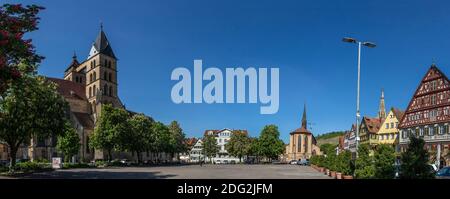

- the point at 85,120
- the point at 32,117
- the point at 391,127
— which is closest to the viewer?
the point at 32,117

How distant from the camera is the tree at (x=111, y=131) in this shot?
64062 mm

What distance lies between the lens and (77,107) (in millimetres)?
92188

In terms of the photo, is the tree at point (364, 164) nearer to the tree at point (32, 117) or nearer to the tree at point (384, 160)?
the tree at point (384, 160)

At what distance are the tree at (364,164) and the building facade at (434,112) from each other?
3149 centimetres

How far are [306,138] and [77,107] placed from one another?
67.4 meters

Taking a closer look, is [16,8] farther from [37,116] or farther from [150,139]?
[150,139]

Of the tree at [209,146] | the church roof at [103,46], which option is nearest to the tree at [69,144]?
the church roof at [103,46]

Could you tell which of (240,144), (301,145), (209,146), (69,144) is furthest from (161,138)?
(301,145)

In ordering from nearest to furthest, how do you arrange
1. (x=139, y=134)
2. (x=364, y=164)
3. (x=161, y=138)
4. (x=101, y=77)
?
(x=364, y=164)
(x=139, y=134)
(x=161, y=138)
(x=101, y=77)

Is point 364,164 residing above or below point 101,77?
below

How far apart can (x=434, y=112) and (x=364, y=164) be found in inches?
1596

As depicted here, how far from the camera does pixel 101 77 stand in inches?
3327

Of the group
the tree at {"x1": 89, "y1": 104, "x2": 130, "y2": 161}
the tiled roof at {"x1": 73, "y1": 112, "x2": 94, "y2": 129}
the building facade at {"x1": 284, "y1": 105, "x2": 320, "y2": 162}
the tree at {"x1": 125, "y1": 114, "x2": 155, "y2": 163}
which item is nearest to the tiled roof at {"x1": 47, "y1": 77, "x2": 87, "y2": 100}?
the tiled roof at {"x1": 73, "y1": 112, "x2": 94, "y2": 129}

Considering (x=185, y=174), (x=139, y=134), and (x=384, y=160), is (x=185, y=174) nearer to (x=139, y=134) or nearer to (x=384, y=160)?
(x=384, y=160)
